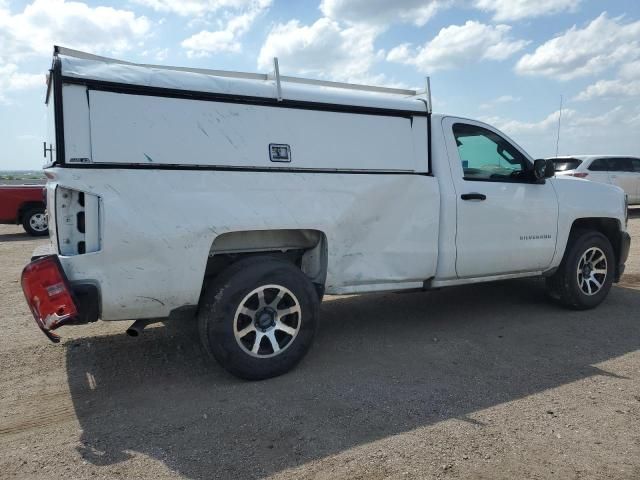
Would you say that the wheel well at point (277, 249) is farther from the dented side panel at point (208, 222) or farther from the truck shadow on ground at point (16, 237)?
the truck shadow on ground at point (16, 237)

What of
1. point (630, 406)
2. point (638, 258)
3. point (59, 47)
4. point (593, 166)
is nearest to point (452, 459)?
point (630, 406)

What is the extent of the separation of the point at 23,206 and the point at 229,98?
11111 millimetres

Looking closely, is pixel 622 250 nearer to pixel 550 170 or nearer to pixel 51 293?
pixel 550 170

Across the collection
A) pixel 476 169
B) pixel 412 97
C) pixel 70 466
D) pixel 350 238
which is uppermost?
pixel 412 97

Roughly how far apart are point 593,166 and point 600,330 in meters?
11.5

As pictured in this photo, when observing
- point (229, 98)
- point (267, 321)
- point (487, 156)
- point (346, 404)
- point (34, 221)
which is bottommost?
point (346, 404)

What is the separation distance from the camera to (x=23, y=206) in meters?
12.8

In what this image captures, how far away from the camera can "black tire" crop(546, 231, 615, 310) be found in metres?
5.82

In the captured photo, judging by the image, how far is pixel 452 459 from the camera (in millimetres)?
2914

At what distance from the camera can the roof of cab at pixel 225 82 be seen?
136 inches

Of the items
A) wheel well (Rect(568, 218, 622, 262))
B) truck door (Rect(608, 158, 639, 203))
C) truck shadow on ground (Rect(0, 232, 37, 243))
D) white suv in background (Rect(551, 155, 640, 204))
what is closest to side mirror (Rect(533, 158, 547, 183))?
wheel well (Rect(568, 218, 622, 262))

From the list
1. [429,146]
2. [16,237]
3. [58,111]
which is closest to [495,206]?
[429,146]

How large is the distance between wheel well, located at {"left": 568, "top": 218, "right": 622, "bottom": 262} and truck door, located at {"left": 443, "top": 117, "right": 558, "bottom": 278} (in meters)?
0.64

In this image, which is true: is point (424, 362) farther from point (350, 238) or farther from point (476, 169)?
point (476, 169)
